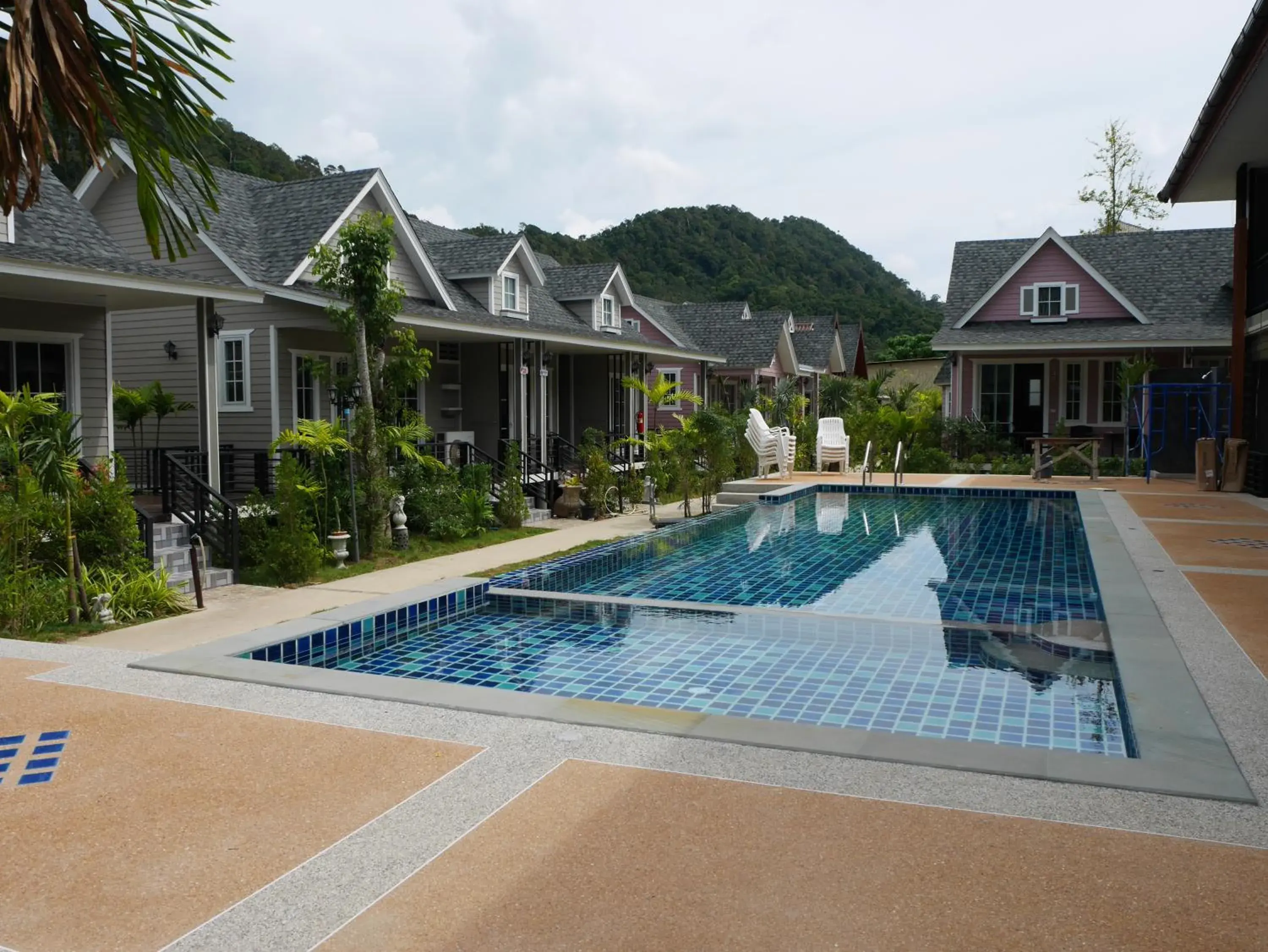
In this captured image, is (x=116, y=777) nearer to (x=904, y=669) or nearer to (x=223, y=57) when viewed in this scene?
(x=223, y=57)

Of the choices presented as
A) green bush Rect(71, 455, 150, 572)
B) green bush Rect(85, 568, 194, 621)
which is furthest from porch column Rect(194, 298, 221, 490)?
green bush Rect(85, 568, 194, 621)

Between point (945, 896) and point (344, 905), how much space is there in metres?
1.97

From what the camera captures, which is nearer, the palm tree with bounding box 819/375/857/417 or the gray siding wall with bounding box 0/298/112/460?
the gray siding wall with bounding box 0/298/112/460

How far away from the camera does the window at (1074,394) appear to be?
84.9 ft

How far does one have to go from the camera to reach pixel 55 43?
3561mm

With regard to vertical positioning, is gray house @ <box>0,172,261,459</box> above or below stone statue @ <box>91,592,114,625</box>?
above

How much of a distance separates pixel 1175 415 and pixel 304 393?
17.6m

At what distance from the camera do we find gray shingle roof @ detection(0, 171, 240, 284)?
10164 millimetres

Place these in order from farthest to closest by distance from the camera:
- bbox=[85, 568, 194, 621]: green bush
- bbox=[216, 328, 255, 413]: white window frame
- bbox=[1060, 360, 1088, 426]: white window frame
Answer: bbox=[1060, 360, 1088, 426]: white window frame, bbox=[216, 328, 255, 413]: white window frame, bbox=[85, 568, 194, 621]: green bush

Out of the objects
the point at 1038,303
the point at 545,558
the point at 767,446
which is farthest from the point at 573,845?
the point at 1038,303

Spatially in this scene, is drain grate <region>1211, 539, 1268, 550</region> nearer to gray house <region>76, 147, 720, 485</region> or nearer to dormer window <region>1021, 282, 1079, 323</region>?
gray house <region>76, 147, 720, 485</region>

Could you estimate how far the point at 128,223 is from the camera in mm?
16359

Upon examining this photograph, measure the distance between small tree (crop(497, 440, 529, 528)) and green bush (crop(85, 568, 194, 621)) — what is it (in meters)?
6.26

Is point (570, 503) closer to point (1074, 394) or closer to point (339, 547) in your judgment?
point (339, 547)
